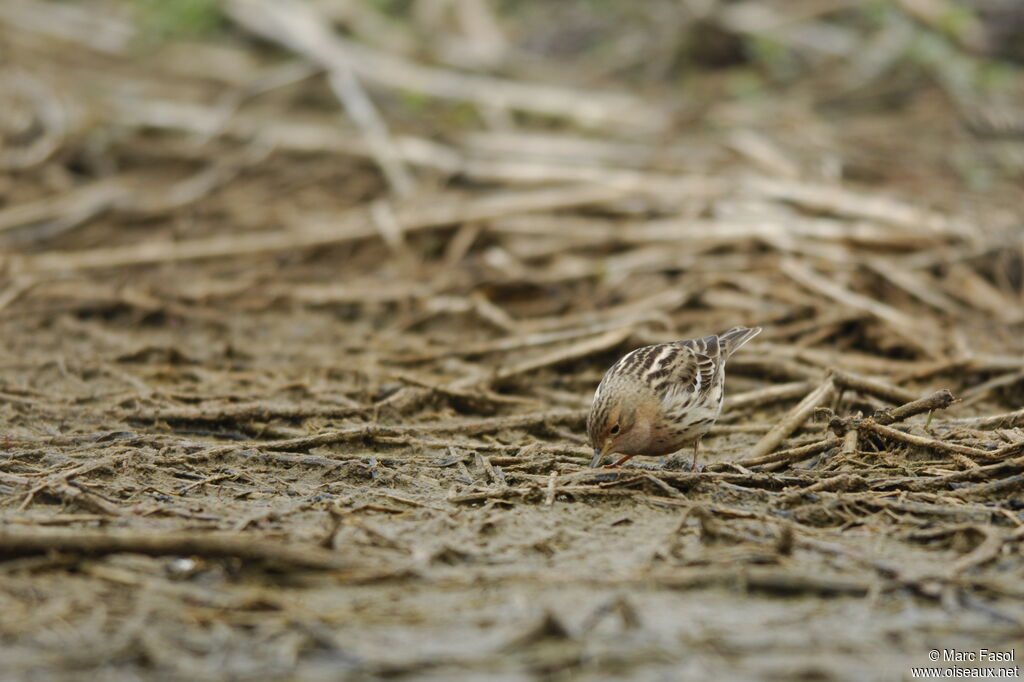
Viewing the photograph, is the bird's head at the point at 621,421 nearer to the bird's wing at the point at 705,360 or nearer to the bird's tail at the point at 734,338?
the bird's wing at the point at 705,360

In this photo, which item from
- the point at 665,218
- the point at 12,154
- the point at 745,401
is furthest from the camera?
the point at 12,154

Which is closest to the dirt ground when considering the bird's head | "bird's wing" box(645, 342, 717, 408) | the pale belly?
the bird's head

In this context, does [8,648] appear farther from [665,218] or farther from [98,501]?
[665,218]

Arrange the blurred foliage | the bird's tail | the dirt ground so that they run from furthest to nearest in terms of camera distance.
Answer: the blurred foliage → the bird's tail → the dirt ground

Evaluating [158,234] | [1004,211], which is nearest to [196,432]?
[158,234]

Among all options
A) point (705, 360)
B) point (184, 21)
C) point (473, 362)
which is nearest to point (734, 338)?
point (705, 360)

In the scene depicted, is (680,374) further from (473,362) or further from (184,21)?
(184,21)

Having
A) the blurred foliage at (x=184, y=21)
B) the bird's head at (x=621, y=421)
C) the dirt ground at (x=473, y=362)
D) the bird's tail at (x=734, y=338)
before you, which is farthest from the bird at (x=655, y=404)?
the blurred foliage at (x=184, y=21)

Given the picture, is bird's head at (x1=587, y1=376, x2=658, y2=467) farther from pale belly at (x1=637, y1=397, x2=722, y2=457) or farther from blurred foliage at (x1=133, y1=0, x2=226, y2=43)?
blurred foliage at (x1=133, y1=0, x2=226, y2=43)
